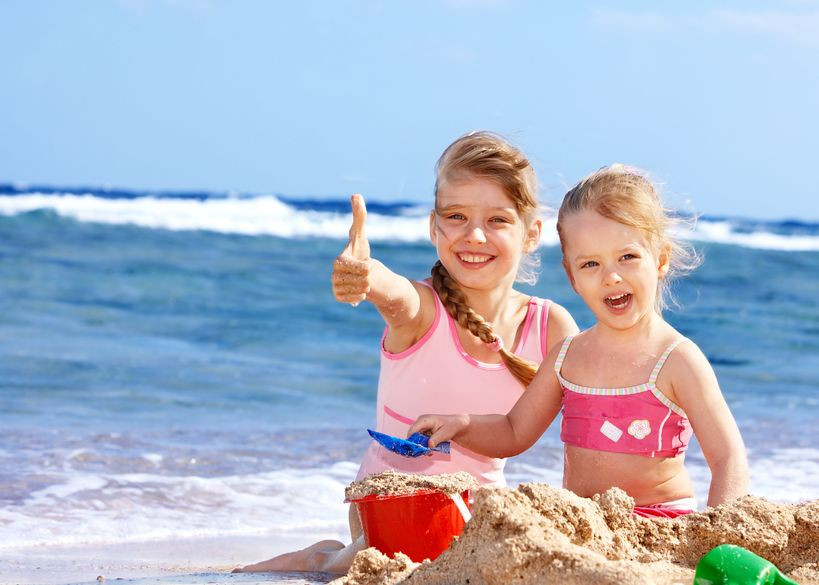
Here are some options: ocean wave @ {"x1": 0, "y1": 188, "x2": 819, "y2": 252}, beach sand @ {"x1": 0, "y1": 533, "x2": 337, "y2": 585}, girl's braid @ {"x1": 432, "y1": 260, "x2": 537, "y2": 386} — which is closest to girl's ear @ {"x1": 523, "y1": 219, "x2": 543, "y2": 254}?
girl's braid @ {"x1": 432, "y1": 260, "x2": 537, "y2": 386}

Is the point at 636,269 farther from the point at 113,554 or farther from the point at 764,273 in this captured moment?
the point at 764,273

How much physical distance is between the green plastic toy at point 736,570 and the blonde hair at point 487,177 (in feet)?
4.34

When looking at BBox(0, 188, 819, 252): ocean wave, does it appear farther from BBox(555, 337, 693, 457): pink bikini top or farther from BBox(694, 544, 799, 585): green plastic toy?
BBox(694, 544, 799, 585): green plastic toy

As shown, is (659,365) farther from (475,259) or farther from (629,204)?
(475,259)

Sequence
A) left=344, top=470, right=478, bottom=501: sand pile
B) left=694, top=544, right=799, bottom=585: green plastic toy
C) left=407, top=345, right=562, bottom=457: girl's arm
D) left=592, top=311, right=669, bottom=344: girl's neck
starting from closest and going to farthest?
left=694, top=544, right=799, bottom=585: green plastic toy, left=344, top=470, right=478, bottom=501: sand pile, left=592, top=311, right=669, bottom=344: girl's neck, left=407, top=345, right=562, bottom=457: girl's arm

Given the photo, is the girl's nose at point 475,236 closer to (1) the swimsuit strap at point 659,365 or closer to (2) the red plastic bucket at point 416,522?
(1) the swimsuit strap at point 659,365

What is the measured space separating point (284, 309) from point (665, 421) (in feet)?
28.0

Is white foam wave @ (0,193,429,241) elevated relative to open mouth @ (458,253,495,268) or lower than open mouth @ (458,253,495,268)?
elevated

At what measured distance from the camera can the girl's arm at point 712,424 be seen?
2783mm

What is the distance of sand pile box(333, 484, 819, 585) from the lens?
2.17 meters

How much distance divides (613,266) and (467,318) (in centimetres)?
66

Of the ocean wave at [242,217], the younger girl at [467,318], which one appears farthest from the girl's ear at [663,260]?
the ocean wave at [242,217]

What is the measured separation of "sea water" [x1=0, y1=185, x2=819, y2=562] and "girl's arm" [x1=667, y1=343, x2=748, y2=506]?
1707mm

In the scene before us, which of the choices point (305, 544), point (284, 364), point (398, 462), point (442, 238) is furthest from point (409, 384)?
point (284, 364)
